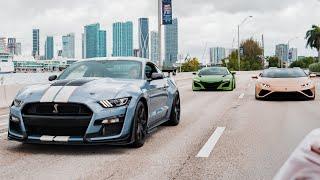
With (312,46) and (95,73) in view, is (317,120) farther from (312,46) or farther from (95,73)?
(312,46)

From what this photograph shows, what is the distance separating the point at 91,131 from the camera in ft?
21.7

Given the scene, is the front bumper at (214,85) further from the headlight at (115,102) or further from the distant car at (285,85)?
the headlight at (115,102)

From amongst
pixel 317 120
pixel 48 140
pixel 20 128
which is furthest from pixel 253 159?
Answer: pixel 317 120

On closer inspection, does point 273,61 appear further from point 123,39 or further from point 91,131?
point 91,131

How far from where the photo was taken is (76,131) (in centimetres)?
662

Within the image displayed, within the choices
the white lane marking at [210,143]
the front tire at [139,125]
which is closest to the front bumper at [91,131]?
the front tire at [139,125]

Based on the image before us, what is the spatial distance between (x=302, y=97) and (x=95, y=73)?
36.3 ft

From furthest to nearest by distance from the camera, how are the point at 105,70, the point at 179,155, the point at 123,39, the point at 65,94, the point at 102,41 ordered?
the point at 123,39
the point at 102,41
the point at 105,70
the point at 179,155
the point at 65,94

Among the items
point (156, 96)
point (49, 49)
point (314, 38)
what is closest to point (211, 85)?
point (156, 96)

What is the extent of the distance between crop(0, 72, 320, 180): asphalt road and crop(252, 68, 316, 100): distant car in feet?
20.3

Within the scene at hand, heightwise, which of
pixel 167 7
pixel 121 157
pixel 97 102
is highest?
pixel 167 7

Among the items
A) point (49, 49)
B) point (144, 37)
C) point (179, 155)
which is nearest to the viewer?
point (179, 155)

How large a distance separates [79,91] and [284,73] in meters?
12.0

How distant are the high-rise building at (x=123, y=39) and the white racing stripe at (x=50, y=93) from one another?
69.5 m
